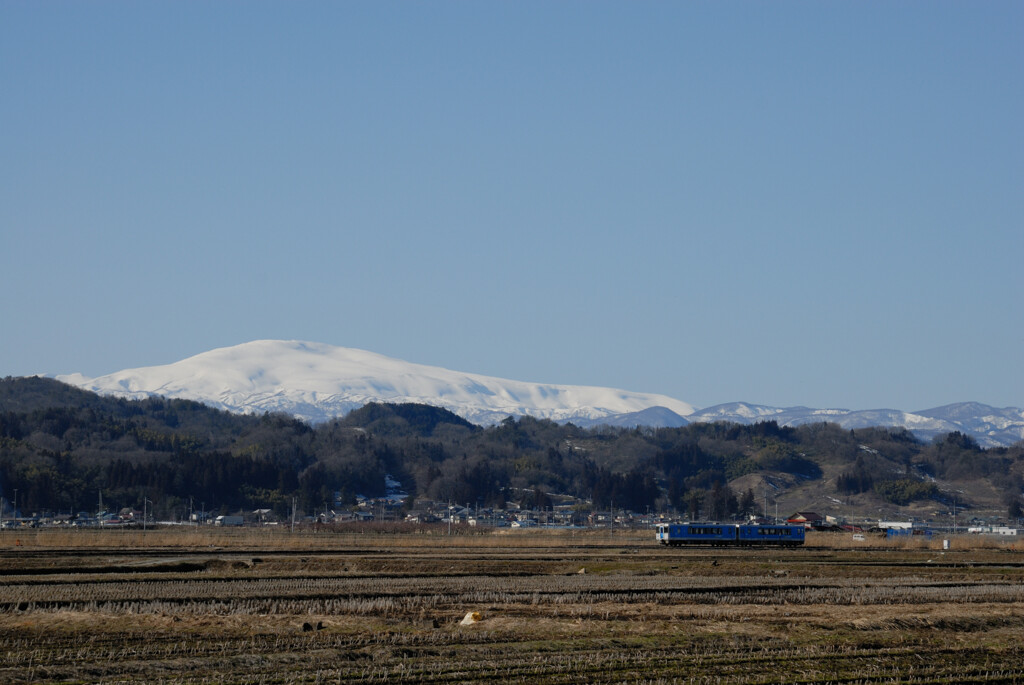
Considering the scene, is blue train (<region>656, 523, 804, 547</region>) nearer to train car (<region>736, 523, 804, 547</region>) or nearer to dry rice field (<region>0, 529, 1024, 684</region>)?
train car (<region>736, 523, 804, 547</region>)

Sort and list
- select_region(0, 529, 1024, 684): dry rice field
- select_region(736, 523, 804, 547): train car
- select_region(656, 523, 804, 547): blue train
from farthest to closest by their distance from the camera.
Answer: select_region(736, 523, 804, 547): train car < select_region(656, 523, 804, 547): blue train < select_region(0, 529, 1024, 684): dry rice field

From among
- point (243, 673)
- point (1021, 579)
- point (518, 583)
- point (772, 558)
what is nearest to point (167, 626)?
point (243, 673)

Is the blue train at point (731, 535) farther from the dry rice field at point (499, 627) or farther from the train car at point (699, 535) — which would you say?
the dry rice field at point (499, 627)

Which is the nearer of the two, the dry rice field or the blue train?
the dry rice field

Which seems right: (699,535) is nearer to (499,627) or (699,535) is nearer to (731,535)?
(731,535)

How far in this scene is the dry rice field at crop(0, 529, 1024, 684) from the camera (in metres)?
23.5

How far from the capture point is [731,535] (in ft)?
380

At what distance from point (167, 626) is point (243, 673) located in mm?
7410

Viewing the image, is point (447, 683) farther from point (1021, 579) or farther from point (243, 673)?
point (1021, 579)

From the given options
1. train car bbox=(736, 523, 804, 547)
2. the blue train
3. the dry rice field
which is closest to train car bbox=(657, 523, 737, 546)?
the blue train

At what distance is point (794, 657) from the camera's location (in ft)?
84.5

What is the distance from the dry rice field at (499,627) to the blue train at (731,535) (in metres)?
61.0

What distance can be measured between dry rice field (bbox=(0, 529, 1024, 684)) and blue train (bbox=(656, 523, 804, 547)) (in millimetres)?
60964

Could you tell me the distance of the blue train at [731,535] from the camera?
114188 mm
